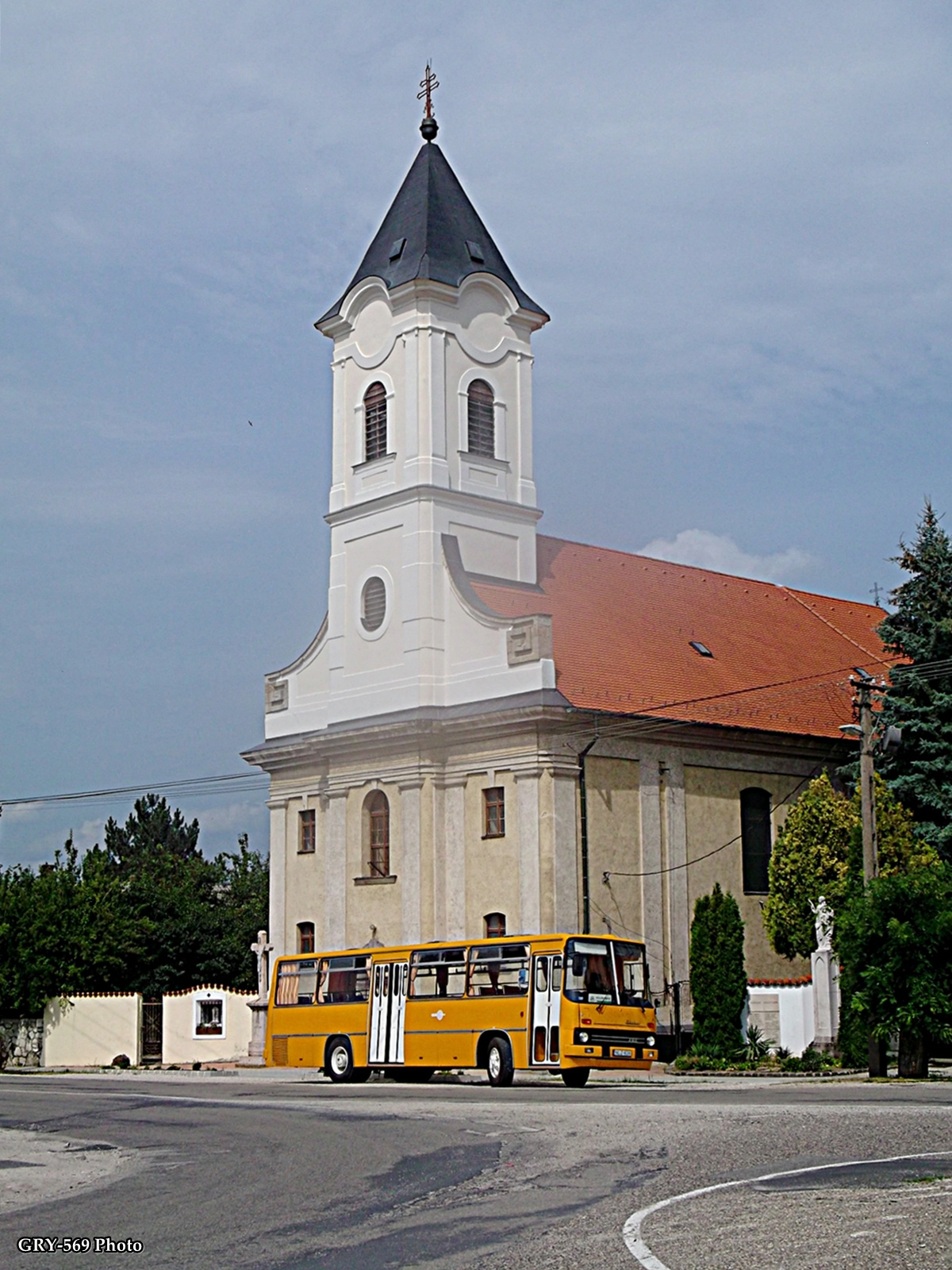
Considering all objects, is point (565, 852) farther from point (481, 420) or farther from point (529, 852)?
point (481, 420)

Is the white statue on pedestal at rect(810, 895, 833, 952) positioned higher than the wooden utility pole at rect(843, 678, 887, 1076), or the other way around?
the wooden utility pole at rect(843, 678, 887, 1076)

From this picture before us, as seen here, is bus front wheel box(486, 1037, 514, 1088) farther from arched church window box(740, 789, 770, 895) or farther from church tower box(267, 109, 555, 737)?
arched church window box(740, 789, 770, 895)

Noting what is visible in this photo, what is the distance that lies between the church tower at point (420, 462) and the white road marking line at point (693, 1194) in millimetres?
27933

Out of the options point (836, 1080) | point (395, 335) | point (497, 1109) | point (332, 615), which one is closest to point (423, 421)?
point (395, 335)

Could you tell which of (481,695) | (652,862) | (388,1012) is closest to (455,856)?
(481,695)

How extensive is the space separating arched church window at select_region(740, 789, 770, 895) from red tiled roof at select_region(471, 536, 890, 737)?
6.24ft

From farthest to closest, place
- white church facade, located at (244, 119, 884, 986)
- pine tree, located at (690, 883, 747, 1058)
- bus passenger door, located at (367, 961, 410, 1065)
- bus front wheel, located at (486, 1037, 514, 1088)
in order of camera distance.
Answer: white church facade, located at (244, 119, 884, 986)
pine tree, located at (690, 883, 747, 1058)
bus passenger door, located at (367, 961, 410, 1065)
bus front wheel, located at (486, 1037, 514, 1088)

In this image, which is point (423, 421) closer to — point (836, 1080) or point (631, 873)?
point (631, 873)

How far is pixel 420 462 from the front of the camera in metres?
42.8

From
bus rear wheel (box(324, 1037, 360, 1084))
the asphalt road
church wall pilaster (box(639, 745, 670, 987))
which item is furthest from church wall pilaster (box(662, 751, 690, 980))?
the asphalt road

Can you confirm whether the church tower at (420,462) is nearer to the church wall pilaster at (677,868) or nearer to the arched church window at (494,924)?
the arched church window at (494,924)

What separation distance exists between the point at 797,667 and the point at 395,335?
14663 mm

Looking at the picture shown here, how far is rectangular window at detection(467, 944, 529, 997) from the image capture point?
28.9m

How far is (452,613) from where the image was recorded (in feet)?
137
